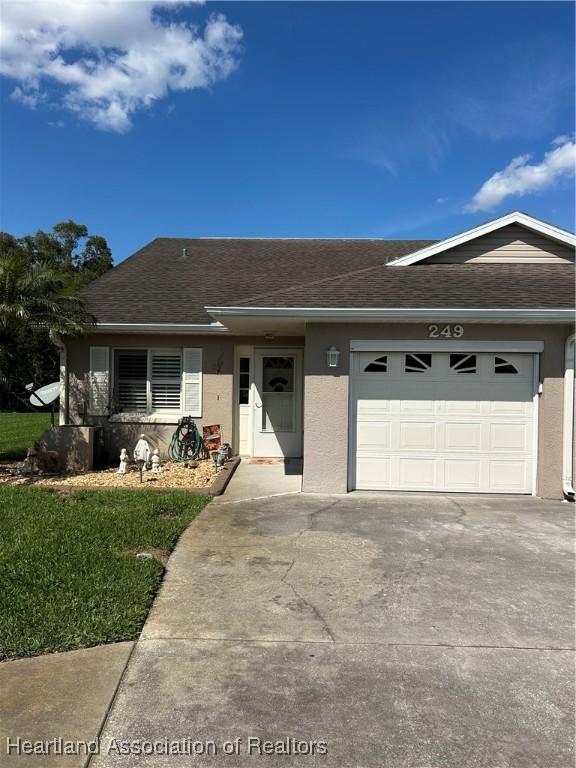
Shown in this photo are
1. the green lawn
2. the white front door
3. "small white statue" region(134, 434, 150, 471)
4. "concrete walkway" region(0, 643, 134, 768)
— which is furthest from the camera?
the white front door

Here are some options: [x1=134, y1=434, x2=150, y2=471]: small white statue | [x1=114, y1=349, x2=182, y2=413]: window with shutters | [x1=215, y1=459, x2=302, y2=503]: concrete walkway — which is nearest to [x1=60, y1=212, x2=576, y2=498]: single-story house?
[x1=215, y1=459, x2=302, y2=503]: concrete walkway

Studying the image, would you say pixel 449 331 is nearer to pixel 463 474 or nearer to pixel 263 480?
pixel 463 474

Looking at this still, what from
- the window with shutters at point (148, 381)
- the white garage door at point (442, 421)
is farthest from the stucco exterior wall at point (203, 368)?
the white garage door at point (442, 421)

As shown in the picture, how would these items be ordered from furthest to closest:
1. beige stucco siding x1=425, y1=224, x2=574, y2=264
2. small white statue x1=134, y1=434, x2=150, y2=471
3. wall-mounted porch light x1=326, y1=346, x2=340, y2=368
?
small white statue x1=134, y1=434, x2=150, y2=471 < beige stucco siding x1=425, y1=224, x2=574, y2=264 < wall-mounted porch light x1=326, y1=346, x2=340, y2=368

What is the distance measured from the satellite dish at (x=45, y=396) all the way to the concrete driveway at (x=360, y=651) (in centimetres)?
624

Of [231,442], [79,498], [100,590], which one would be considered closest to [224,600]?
[100,590]

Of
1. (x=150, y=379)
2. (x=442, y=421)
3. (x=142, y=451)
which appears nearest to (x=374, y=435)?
(x=442, y=421)

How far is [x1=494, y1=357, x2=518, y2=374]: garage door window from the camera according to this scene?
8.13 metres

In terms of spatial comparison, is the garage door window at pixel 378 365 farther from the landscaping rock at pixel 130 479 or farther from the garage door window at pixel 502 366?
the landscaping rock at pixel 130 479

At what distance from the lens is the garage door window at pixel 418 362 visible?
8.22 metres

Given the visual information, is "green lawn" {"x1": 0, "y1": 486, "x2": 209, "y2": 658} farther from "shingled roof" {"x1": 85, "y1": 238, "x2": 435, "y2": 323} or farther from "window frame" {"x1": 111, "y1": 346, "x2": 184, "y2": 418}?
"shingled roof" {"x1": 85, "y1": 238, "x2": 435, "y2": 323}

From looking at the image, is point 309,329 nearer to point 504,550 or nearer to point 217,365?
point 217,365

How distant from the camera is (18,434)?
49.6 feet

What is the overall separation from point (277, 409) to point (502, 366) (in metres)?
4.76
